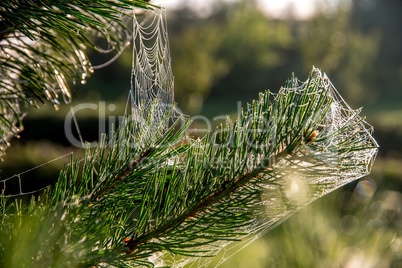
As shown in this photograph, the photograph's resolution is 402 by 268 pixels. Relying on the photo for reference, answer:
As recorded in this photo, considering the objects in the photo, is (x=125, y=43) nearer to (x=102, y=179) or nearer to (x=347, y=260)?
(x=102, y=179)

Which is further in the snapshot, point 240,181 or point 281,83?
point 281,83

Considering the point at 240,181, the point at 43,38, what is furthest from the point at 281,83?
the point at 240,181

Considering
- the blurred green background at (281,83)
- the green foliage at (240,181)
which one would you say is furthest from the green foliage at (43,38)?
the blurred green background at (281,83)

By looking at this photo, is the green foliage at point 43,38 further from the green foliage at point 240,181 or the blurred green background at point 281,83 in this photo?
the blurred green background at point 281,83

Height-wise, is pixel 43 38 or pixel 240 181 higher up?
pixel 43 38

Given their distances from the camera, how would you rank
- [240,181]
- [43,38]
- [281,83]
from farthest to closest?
[281,83] → [43,38] → [240,181]

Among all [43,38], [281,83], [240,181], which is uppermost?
[281,83]

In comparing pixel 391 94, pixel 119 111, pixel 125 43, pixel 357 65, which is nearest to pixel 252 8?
pixel 357 65

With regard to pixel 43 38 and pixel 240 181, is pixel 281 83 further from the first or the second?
pixel 240 181
